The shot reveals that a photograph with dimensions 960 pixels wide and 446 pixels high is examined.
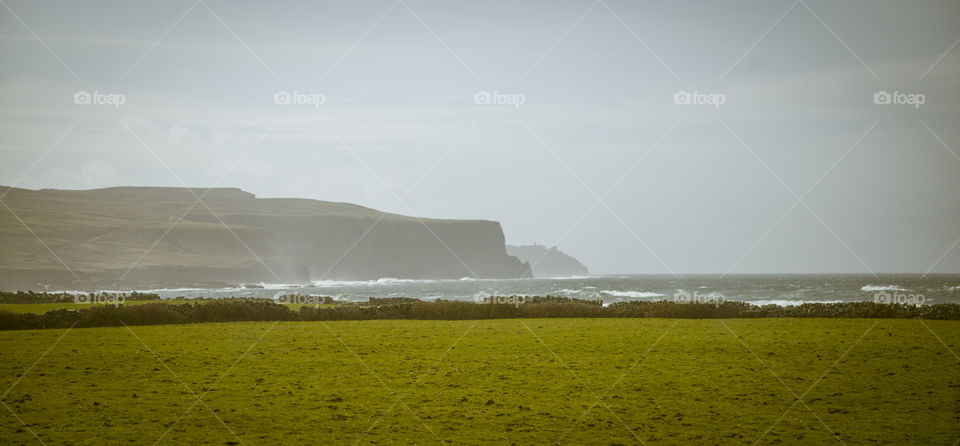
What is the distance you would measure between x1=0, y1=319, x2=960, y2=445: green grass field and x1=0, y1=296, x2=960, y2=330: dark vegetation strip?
3.45 metres

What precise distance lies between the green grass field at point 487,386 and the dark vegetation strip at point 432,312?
345 centimetres

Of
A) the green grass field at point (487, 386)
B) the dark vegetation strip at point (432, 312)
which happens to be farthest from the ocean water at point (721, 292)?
the green grass field at point (487, 386)

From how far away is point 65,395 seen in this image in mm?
17484

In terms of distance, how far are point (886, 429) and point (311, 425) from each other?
12.5 meters

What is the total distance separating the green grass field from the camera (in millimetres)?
14430

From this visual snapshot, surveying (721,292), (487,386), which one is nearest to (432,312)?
(487,386)

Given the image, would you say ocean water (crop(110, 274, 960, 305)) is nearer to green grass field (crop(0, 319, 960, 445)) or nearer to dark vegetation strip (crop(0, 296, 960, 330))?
dark vegetation strip (crop(0, 296, 960, 330))

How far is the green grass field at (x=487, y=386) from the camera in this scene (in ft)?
47.3

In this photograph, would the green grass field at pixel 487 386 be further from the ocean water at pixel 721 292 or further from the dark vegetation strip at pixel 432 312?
the ocean water at pixel 721 292

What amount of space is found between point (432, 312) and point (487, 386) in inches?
745

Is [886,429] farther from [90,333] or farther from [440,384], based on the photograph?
[90,333]

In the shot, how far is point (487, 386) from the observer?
18984 millimetres

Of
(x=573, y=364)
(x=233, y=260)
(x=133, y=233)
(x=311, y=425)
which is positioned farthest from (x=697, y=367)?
(x=133, y=233)

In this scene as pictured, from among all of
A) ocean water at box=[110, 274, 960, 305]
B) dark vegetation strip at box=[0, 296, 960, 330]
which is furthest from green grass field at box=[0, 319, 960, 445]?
ocean water at box=[110, 274, 960, 305]
